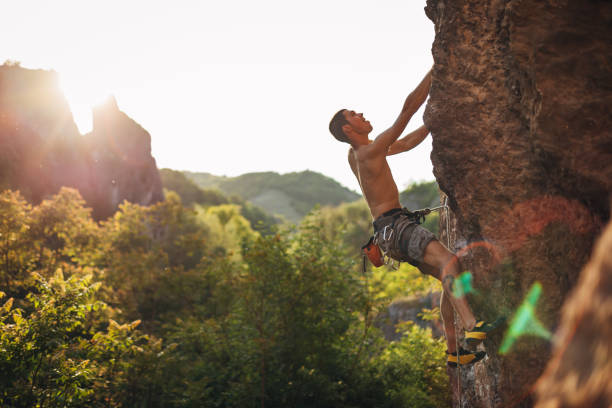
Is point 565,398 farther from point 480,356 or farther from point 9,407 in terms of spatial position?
point 9,407

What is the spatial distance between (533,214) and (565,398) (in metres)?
2.20

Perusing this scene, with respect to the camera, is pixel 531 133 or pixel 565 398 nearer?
pixel 565 398

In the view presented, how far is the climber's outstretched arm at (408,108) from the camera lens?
3406mm

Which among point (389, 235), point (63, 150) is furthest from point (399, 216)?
point (63, 150)

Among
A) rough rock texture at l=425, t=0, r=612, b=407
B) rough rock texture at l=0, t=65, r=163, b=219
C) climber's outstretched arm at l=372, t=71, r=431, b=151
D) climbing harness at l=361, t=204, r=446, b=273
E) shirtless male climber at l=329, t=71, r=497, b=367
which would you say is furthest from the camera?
rough rock texture at l=0, t=65, r=163, b=219

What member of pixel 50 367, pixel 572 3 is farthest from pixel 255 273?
pixel 572 3

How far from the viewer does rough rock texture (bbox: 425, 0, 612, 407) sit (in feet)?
8.31

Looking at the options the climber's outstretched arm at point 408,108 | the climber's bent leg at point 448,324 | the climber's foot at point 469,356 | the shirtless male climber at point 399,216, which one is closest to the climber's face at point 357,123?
the shirtless male climber at point 399,216

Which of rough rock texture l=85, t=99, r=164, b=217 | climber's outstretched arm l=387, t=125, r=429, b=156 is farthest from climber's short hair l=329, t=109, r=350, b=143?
rough rock texture l=85, t=99, r=164, b=217

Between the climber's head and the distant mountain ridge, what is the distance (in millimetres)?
101055

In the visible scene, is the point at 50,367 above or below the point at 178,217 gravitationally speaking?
below

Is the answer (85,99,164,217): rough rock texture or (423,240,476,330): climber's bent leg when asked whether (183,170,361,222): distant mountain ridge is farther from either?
(423,240,476,330): climber's bent leg

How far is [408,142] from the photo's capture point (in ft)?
13.4

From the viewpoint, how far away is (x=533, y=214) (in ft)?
9.66
